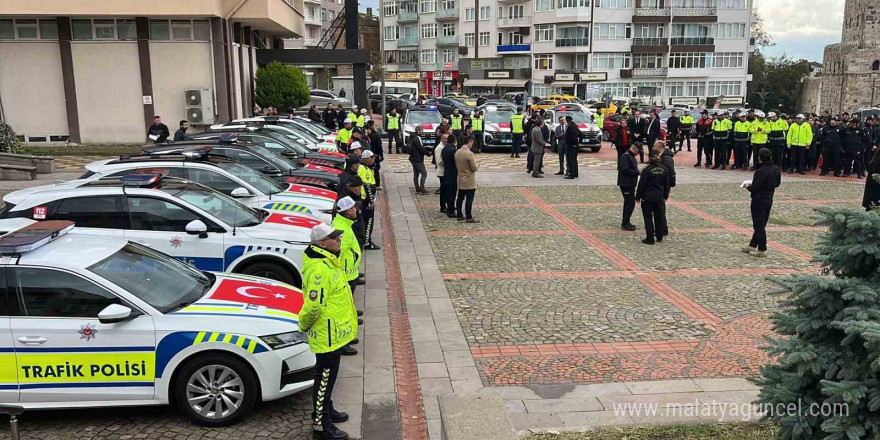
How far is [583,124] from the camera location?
2769cm

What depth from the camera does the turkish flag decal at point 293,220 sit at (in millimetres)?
9047

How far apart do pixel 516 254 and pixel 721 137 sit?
46.0 ft

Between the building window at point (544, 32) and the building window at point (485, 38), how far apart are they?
7723 millimetres

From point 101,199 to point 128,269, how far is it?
246cm

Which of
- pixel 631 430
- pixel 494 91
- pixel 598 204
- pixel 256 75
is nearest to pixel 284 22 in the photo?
pixel 256 75

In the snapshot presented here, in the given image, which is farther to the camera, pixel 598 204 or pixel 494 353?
pixel 598 204

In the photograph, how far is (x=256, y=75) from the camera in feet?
102

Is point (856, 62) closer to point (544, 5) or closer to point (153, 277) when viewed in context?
point (544, 5)

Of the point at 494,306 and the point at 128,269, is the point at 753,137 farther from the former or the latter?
the point at 128,269

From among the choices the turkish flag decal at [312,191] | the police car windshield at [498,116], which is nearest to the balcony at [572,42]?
the police car windshield at [498,116]

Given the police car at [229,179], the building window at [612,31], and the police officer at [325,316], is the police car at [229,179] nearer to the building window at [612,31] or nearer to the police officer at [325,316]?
the police officer at [325,316]

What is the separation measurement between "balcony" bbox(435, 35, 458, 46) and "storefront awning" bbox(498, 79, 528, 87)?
10.3 meters

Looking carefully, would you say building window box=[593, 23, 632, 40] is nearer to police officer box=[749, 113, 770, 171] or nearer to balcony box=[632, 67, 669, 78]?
balcony box=[632, 67, 669, 78]

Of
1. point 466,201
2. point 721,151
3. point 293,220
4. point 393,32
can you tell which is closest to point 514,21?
point 393,32
